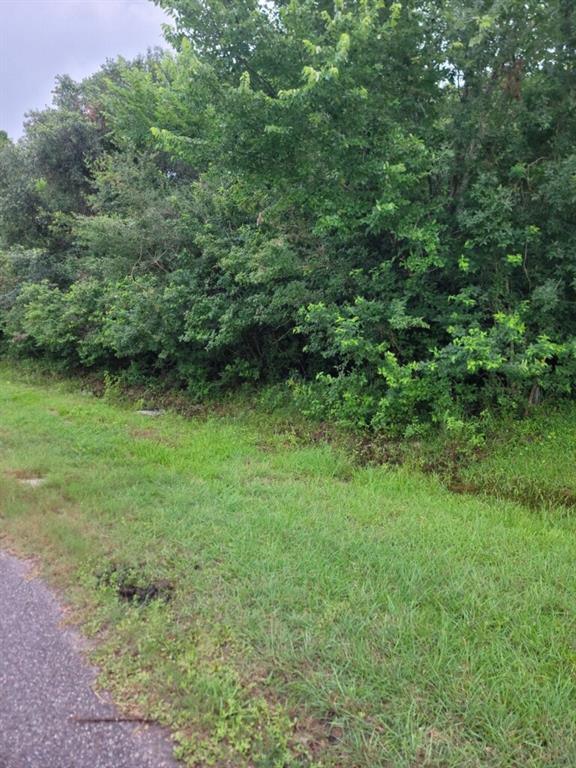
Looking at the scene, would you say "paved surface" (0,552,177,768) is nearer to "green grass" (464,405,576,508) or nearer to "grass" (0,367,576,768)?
"grass" (0,367,576,768)

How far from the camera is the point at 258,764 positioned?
1638mm

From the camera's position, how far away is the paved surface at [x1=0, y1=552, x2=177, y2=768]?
1.66 m

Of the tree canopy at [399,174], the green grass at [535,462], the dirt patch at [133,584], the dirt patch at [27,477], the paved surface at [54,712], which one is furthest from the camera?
the tree canopy at [399,174]

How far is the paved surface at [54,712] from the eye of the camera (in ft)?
5.45

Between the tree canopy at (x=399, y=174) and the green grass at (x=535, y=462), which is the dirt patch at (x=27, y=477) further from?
the green grass at (x=535, y=462)

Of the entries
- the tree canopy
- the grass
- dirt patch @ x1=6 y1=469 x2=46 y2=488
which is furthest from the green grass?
dirt patch @ x1=6 y1=469 x2=46 y2=488

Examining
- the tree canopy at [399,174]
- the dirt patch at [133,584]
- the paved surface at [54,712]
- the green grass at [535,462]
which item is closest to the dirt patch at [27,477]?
the dirt patch at [133,584]

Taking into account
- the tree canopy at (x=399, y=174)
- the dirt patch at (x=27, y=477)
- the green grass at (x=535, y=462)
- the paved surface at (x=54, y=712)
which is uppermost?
the tree canopy at (x=399, y=174)

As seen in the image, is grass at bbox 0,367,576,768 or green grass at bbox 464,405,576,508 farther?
green grass at bbox 464,405,576,508

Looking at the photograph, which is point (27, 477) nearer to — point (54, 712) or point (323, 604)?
point (54, 712)

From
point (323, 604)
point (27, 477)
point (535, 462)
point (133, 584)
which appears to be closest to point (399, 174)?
point (535, 462)

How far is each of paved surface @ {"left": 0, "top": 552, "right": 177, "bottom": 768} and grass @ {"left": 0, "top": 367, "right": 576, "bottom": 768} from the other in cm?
9

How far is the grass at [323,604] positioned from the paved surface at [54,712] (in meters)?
0.09

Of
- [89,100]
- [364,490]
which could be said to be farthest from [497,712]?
[89,100]
